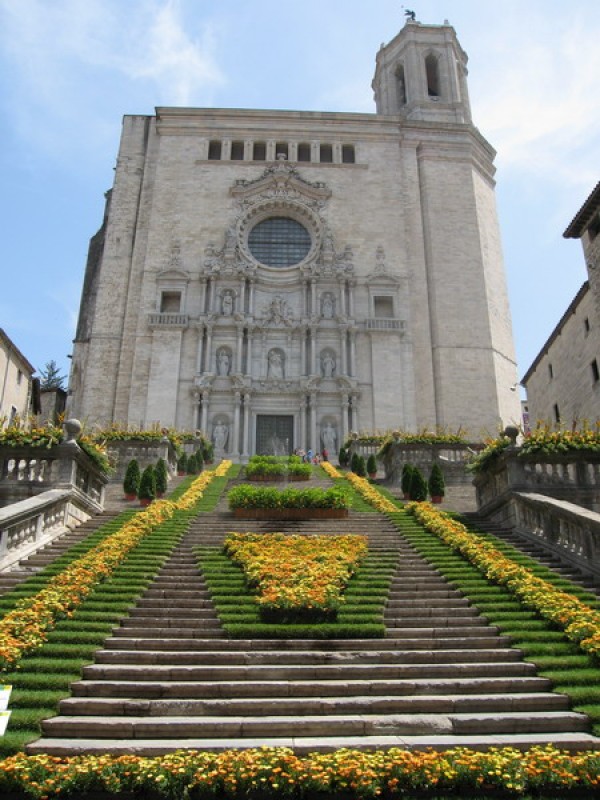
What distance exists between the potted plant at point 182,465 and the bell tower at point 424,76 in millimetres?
31263

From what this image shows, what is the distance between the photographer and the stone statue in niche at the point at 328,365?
38.4 meters

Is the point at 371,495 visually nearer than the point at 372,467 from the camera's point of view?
Yes

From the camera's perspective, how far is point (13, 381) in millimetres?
32875

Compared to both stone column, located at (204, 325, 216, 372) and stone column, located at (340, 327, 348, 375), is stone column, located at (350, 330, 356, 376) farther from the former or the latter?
stone column, located at (204, 325, 216, 372)

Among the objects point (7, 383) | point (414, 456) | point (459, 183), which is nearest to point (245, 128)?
point (459, 183)

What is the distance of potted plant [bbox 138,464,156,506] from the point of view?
63.5 feet

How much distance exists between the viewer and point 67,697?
744 cm

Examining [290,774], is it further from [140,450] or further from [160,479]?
[140,450]

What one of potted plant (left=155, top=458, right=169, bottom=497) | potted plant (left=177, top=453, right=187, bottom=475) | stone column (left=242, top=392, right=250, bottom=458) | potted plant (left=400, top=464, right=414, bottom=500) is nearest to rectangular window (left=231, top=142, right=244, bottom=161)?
stone column (left=242, top=392, right=250, bottom=458)

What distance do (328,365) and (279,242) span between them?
9.43 meters

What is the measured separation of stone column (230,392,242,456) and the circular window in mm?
9589

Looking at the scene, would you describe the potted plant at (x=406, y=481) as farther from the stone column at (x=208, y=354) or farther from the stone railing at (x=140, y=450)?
the stone column at (x=208, y=354)

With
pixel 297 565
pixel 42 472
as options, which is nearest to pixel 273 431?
pixel 42 472

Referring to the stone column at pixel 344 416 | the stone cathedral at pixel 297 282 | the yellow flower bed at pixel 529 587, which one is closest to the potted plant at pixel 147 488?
the yellow flower bed at pixel 529 587
